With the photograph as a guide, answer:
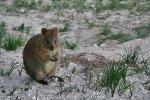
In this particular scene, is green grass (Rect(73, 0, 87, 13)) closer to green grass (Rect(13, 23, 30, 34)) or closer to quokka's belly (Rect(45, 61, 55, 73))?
green grass (Rect(13, 23, 30, 34))

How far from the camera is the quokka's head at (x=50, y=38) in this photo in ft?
20.1

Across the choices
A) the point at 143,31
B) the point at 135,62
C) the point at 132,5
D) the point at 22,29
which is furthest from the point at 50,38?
the point at 132,5

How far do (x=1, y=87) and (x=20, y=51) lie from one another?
177 cm

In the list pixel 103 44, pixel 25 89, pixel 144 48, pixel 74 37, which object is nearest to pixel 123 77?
pixel 25 89

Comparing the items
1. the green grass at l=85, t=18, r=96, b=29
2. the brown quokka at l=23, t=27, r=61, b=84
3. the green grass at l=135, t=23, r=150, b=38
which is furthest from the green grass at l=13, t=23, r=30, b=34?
the brown quokka at l=23, t=27, r=61, b=84

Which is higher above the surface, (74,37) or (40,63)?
(40,63)

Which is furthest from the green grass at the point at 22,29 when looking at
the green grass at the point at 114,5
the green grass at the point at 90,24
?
the green grass at the point at 114,5

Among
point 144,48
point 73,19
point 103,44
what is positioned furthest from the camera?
point 73,19

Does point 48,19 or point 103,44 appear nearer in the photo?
point 103,44

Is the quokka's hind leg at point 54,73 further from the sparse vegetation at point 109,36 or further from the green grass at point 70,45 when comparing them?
the sparse vegetation at point 109,36

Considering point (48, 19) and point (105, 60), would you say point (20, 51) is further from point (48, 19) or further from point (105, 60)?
point (48, 19)

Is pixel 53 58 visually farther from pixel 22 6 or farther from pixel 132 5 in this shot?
pixel 22 6

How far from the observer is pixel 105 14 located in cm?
1091

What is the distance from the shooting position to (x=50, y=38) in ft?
20.2
